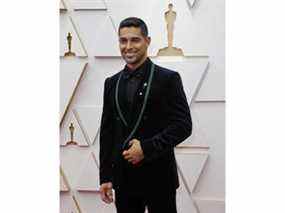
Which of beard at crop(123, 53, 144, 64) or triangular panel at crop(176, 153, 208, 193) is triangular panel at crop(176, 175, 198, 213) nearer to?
triangular panel at crop(176, 153, 208, 193)

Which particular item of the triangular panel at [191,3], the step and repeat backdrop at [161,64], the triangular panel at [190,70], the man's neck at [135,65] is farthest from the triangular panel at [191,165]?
the triangular panel at [191,3]

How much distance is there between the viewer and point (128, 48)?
5.06ft

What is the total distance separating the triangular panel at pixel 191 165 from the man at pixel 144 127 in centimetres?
2

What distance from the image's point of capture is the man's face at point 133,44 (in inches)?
60.5

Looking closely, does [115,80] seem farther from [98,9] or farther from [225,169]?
[225,169]

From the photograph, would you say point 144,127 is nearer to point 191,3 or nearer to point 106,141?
point 106,141

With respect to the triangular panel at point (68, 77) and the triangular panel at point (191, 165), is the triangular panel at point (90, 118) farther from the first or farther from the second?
the triangular panel at point (191, 165)

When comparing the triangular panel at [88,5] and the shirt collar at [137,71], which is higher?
the triangular panel at [88,5]

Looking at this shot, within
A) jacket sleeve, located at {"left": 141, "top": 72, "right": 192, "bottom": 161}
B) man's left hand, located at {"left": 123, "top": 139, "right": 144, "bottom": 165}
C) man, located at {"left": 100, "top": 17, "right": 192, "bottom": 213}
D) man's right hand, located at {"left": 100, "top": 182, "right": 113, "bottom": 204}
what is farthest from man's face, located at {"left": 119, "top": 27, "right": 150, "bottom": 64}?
man's right hand, located at {"left": 100, "top": 182, "right": 113, "bottom": 204}

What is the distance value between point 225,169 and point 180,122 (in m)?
0.17

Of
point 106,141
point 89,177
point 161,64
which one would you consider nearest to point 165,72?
point 161,64

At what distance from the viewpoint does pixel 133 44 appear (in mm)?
1542

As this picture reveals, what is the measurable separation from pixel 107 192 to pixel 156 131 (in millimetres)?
219
